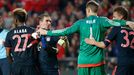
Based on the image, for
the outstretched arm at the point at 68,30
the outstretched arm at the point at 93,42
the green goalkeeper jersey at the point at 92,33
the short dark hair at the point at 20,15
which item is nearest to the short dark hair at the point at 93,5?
the green goalkeeper jersey at the point at 92,33

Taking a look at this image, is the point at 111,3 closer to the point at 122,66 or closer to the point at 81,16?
the point at 81,16

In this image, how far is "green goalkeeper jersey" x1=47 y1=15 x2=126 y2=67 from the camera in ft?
32.1

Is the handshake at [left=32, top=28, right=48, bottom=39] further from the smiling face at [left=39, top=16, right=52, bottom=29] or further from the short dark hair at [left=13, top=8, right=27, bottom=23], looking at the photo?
the smiling face at [left=39, top=16, right=52, bottom=29]

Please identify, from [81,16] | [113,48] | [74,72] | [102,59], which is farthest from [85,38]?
[81,16]

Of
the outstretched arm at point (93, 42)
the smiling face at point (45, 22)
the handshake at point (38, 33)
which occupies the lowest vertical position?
the outstretched arm at point (93, 42)

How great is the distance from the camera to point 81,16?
62.6 feet

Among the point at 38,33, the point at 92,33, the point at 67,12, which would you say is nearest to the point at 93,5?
the point at 92,33

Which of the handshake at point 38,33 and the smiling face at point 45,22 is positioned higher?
the smiling face at point 45,22

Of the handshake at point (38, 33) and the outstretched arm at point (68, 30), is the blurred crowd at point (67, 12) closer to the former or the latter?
the handshake at point (38, 33)

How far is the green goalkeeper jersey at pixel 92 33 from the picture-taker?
32.1 ft

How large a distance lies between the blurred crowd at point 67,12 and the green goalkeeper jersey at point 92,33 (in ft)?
21.0

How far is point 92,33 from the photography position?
980 cm

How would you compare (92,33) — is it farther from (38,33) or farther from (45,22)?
(45,22)

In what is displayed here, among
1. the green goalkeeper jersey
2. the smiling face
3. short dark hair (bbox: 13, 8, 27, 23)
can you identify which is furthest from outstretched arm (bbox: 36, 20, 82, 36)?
the smiling face
